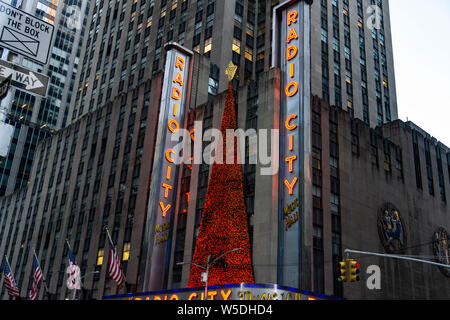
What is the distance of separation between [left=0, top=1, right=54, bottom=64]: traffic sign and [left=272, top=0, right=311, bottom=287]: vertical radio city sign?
114 ft

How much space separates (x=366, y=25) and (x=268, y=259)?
6412cm

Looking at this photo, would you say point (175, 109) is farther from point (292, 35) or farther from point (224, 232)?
point (224, 232)

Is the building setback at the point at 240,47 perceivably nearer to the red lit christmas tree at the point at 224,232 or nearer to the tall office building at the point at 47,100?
the red lit christmas tree at the point at 224,232

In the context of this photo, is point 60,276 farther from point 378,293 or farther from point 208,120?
point 378,293

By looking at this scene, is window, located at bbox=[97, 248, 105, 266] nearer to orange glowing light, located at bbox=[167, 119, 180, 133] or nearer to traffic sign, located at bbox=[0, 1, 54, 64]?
orange glowing light, located at bbox=[167, 119, 180, 133]

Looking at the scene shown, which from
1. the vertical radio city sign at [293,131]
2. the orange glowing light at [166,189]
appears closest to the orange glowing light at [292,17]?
the vertical radio city sign at [293,131]

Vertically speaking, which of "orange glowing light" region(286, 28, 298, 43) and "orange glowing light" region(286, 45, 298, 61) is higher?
"orange glowing light" region(286, 28, 298, 43)

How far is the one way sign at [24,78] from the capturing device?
30.5ft

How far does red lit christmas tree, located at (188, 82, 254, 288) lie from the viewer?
41625 mm

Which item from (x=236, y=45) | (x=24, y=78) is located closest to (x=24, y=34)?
(x=24, y=78)

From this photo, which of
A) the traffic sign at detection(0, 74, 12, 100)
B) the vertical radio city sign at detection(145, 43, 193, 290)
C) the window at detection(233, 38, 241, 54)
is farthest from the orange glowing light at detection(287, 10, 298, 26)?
the traffic sign at detection(0, 74, 12, 100)

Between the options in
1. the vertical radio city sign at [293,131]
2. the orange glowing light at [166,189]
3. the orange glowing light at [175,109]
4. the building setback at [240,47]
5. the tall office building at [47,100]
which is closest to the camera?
the vertical radio city sign at [293,131]

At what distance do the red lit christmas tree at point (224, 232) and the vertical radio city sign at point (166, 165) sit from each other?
673 cm

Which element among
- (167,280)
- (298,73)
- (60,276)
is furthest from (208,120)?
(60,276)
